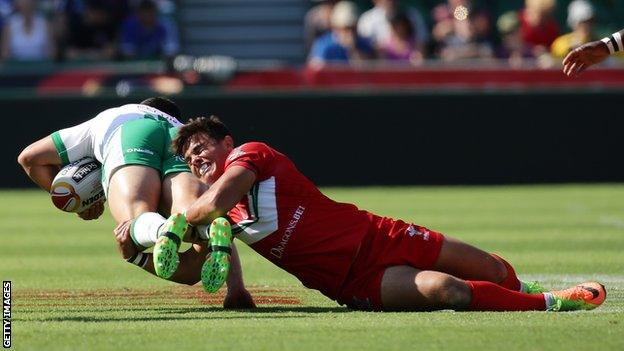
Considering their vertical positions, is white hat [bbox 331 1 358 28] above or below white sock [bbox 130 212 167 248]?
below

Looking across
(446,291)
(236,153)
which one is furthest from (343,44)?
Answer: (446,291)

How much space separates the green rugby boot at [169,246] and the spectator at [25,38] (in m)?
15.6

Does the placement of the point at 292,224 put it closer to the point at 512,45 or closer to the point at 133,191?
the point at 133,191

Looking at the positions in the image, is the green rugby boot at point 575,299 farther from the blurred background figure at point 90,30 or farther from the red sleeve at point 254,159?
the blurred background figure at point 90,30

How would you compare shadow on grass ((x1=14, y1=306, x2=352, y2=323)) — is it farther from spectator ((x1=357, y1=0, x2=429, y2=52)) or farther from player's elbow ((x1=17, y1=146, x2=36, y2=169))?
spectator ((x1=357, y1=0, x2=429, y2=52))

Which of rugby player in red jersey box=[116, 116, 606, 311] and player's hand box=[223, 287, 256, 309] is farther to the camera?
player's hand box=[223, 287, 256, 309]

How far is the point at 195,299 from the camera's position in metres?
9.21

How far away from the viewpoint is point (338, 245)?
8.11m

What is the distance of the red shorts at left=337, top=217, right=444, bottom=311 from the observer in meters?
8.11

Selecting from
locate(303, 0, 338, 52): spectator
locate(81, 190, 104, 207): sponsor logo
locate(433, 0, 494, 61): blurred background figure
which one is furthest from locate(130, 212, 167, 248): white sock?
locate(303, 0, 338, 52): spectator

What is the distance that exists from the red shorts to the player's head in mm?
977

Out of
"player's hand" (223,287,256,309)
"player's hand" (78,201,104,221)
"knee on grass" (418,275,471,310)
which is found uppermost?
"knee on grass" (418,275,471,310)

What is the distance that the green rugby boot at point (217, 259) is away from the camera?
24.7 feet

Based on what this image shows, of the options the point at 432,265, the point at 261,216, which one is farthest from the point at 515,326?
the point at 261,216
